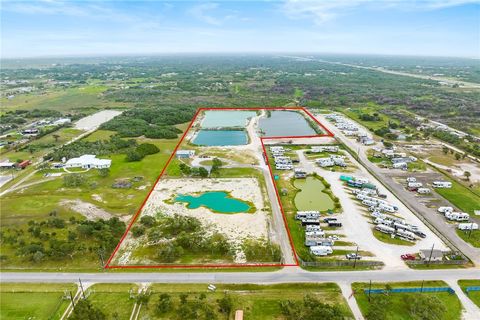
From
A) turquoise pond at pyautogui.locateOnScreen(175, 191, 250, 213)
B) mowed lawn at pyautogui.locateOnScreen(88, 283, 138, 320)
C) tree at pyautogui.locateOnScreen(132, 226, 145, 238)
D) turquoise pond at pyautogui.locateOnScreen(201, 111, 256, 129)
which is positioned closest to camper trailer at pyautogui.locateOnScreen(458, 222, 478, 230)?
turquoise pond at pyautogui.locateOnScreen(175, 191, 250, 213)

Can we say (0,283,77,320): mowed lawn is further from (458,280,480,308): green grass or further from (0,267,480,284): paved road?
(458,280,480,308): green grass

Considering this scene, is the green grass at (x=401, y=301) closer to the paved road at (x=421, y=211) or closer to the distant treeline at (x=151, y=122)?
the paved road at (x=421, y=211)

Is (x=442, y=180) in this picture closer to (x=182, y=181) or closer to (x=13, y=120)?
(x=182, y=181)

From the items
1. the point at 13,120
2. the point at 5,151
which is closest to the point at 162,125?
the point at 5,151

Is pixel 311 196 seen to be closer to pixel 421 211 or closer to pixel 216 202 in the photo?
pixel 216 202

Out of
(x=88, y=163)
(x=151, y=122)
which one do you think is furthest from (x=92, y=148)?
(x=151, y=122)

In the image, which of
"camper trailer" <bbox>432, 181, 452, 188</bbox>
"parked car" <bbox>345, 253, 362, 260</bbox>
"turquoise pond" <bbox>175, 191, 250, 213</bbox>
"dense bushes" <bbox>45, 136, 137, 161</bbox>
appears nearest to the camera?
"parked car" <bbox>345, 253, 362, 260</bbox>
